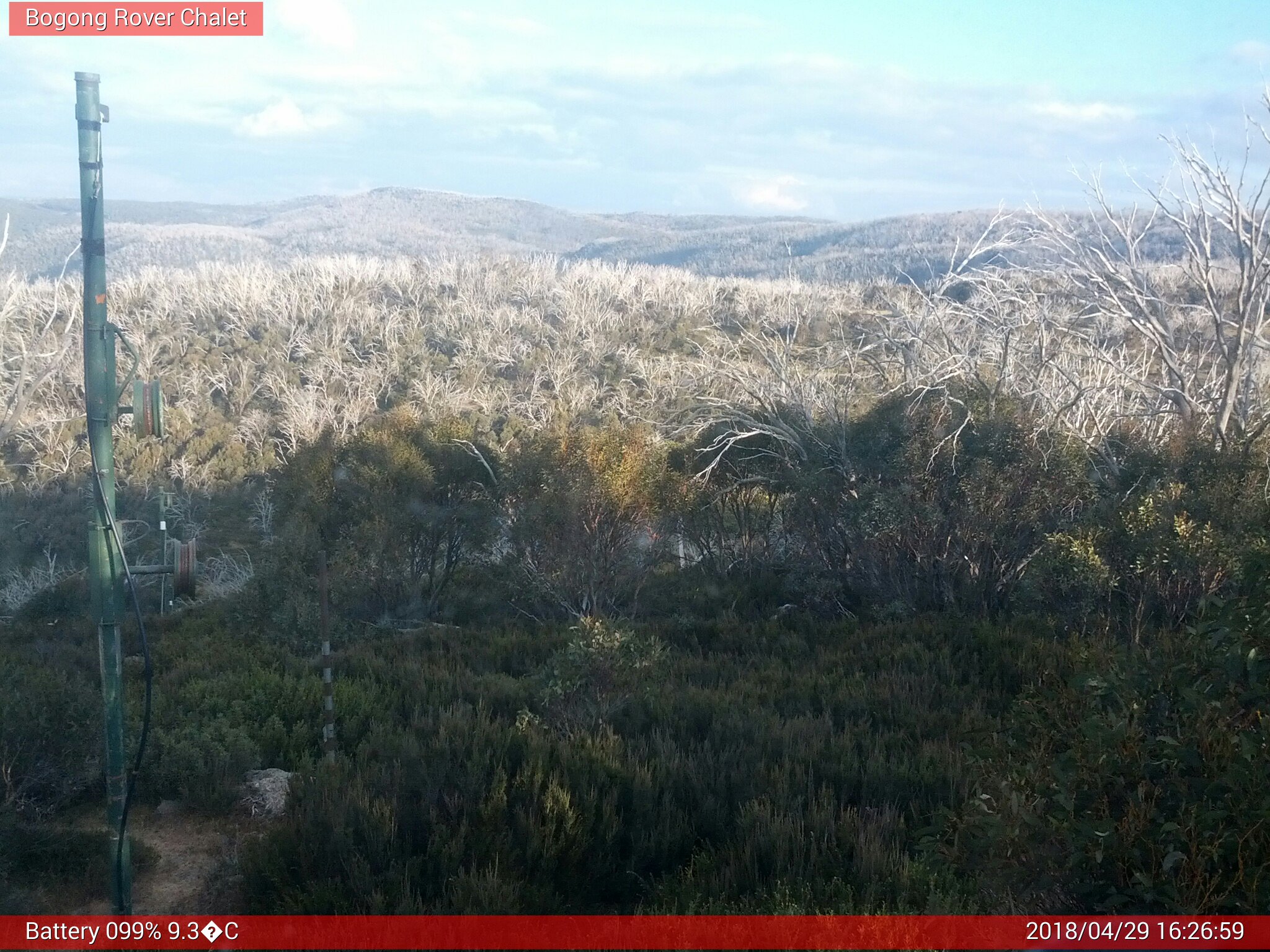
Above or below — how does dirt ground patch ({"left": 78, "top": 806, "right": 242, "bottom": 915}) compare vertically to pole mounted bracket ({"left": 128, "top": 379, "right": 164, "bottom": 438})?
below

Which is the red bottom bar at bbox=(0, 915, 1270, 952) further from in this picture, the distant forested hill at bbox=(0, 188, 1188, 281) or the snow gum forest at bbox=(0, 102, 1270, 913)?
the distant forested hill at bbox=(0, 188, 1188, 281)

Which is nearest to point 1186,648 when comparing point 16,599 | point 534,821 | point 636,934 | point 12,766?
point 636,934

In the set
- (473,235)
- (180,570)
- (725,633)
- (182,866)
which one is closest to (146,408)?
(180,570)

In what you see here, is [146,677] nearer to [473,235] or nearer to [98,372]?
[98,372]

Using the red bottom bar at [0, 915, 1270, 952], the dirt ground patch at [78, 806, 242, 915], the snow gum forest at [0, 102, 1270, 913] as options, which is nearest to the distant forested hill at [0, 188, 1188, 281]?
the snow gum forest at [0, 102, 1270, 913]

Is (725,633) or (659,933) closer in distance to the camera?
(659,933)
